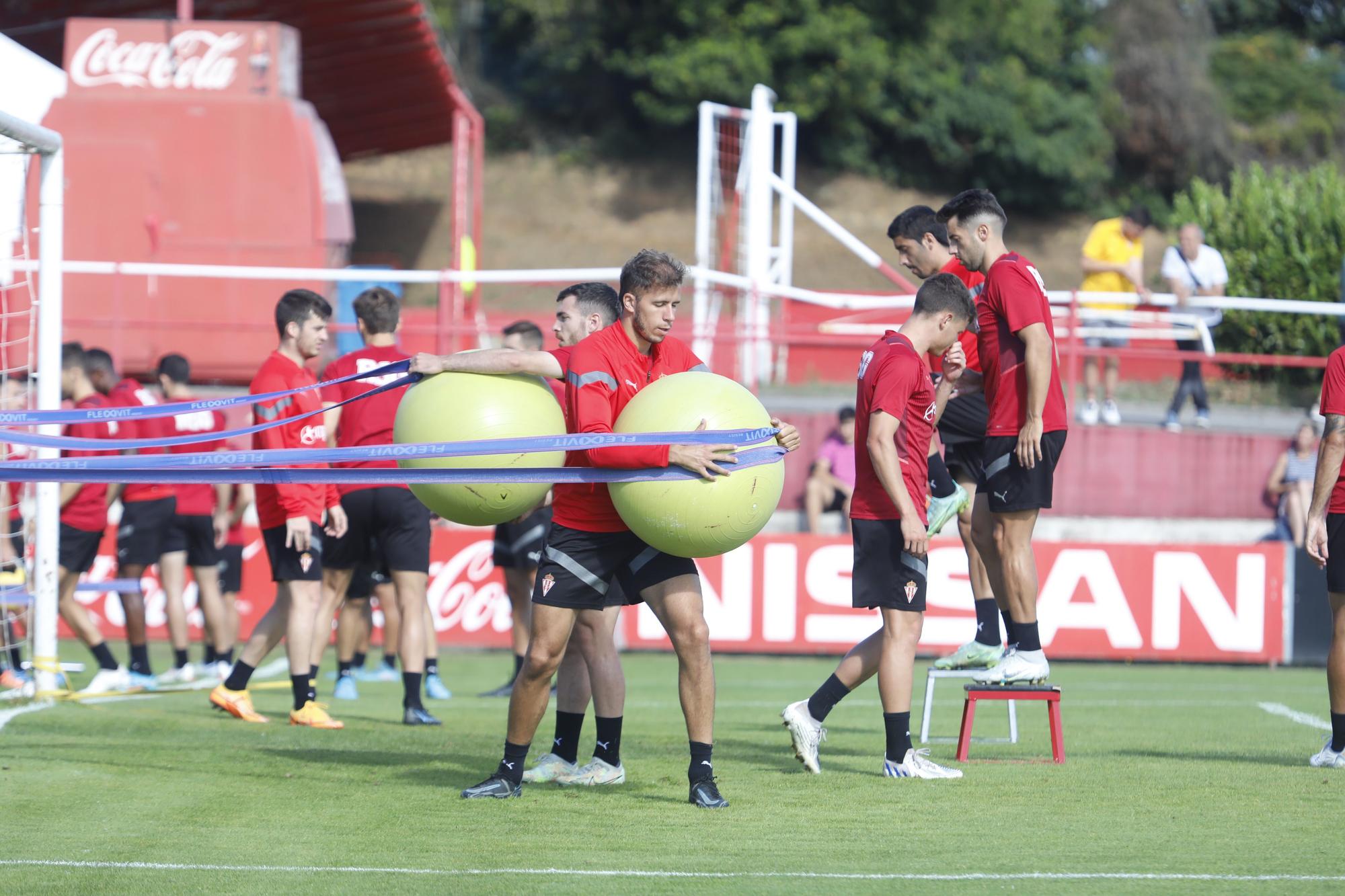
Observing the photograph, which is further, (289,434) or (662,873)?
(289,434)

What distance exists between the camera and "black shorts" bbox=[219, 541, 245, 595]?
12.8 m

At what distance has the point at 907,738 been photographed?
6.84m

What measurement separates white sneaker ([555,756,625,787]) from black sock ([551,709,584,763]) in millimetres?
81

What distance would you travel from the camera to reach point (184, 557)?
11570mm

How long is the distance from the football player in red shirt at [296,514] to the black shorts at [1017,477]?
354 centimetres

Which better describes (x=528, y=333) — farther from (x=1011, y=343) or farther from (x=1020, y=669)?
(x=1020, y=669)

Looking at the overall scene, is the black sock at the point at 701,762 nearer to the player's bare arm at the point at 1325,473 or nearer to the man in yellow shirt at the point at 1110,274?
the player's bare arm at the point at 1325,473

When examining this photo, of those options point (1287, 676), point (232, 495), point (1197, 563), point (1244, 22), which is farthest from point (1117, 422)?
point (1244, 22)

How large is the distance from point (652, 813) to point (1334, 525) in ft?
11.1

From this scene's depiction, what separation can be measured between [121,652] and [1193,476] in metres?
10.1

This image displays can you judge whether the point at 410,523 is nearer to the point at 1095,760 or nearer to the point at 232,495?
the point at 1095,760

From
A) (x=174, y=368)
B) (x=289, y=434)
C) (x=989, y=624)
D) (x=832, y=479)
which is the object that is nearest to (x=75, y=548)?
(x=174, y=368)

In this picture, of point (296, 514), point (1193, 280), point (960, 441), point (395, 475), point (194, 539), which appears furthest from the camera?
point (1193, 280)

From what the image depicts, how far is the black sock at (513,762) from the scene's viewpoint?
20.8 ft
